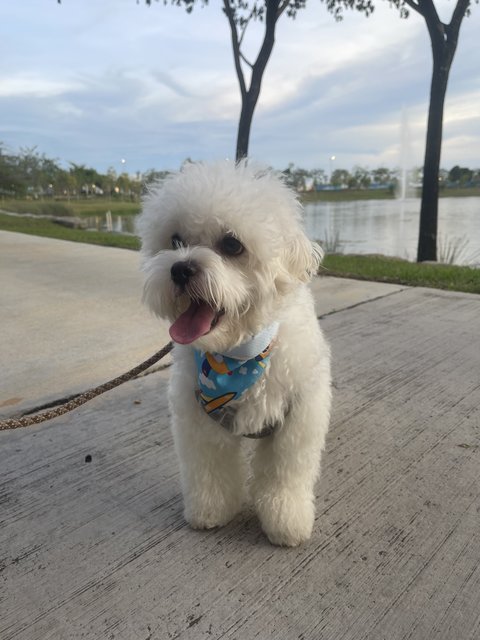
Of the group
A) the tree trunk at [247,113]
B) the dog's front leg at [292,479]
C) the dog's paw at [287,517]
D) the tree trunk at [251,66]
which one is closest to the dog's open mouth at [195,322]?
→ the dog's front leg at [292,479]

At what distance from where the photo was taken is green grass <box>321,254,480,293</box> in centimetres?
647

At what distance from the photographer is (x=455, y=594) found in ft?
5.74

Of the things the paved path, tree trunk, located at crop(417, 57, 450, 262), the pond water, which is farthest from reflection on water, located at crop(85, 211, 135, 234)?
the paved path

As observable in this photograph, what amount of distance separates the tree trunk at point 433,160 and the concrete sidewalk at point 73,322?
3221mm

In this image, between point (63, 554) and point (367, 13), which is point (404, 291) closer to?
point (63, 554)

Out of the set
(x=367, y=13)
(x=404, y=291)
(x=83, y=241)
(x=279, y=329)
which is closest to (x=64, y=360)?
(x=279, y=329)

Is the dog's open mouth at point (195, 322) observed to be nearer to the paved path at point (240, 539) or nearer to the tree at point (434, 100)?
the paved path at point (240, 539)

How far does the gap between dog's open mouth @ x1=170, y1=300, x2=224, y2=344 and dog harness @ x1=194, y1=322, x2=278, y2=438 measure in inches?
6.8

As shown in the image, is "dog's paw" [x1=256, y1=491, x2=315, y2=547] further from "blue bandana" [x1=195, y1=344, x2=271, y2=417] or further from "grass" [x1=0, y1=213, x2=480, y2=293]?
"grass" [x1=0, y1=213, x2=480, y2=293]

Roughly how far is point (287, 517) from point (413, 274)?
5729 mm

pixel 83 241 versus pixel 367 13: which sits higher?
pixel 367 13

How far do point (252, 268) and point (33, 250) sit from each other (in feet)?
30.8

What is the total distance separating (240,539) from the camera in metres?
2.08

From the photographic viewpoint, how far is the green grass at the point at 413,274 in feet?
21.2
